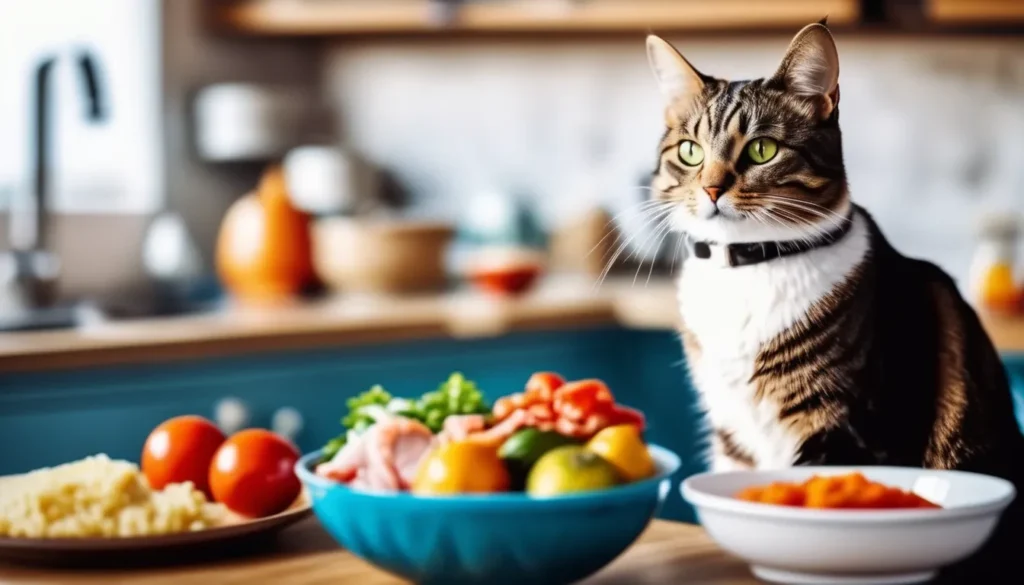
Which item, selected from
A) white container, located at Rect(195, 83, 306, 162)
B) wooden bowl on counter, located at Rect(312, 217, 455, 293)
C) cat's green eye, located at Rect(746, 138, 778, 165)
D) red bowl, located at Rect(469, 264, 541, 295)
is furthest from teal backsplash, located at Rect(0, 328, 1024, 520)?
white container, located at Rect(195, 83, 306, 162)

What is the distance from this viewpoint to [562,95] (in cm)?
301

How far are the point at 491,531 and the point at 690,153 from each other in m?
0.30

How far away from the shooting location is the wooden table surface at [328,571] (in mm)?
866

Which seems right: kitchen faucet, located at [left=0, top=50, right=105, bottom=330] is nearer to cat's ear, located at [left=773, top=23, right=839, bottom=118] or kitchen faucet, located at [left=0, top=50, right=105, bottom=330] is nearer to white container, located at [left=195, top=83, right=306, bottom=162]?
white container, located at [left=195, top=83, right=306, bottom=162]

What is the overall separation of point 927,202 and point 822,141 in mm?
1990

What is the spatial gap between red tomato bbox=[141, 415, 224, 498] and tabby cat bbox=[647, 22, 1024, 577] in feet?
1.39

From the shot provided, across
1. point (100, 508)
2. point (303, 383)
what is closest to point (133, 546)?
point (100, 508)

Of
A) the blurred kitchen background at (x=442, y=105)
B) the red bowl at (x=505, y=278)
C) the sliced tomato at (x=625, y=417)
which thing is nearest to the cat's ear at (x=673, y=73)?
the sliced tomato at (x=625, y=417)

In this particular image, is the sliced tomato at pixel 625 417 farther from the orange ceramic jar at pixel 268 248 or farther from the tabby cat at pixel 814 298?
the orange ceramic jar at pixel 268 248

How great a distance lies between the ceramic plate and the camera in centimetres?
90

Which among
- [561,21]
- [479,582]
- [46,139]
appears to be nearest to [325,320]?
[46,139]

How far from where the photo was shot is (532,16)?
2715mm

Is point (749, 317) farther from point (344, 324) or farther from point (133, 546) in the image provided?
point (344, 324)

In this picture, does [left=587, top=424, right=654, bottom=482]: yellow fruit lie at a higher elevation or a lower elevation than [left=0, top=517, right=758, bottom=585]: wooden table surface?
higher
